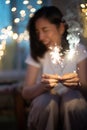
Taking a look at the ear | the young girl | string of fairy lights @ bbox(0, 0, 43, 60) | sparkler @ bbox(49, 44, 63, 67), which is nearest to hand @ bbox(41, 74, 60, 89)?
the young girl

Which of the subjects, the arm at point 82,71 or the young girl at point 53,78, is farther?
the arm at point 82,71

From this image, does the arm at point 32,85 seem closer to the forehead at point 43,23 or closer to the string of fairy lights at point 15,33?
the forehead at point 43,23

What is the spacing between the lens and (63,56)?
1472mm

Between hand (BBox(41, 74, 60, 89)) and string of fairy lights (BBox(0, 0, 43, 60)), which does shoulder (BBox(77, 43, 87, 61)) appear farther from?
string of fairy lights (BBox(0, 0, 43, 60))

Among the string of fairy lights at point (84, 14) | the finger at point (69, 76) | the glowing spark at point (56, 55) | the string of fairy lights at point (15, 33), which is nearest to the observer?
the finger at point (69, 76)

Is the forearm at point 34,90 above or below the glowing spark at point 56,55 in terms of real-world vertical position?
below

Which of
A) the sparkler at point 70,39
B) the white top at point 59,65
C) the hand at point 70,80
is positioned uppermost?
the sparkler at point 70,39

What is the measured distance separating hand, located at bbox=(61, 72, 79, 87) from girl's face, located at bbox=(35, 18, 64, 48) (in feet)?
0.55

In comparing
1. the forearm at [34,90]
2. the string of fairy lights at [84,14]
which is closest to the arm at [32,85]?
the forearm at [34,90]

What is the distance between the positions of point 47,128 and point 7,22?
0.75 meters

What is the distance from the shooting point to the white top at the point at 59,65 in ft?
4.78

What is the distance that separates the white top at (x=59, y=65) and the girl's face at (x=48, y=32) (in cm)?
6

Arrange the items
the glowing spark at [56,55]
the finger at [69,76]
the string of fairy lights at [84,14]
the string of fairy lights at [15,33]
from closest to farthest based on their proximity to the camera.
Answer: the finger at [69,76], the glowing spark at [56,55], the string of fairy lights at [84,14], the string of fairy lights at [15,33]

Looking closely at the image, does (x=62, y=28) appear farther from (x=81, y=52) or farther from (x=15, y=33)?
(x=15, y=33)
